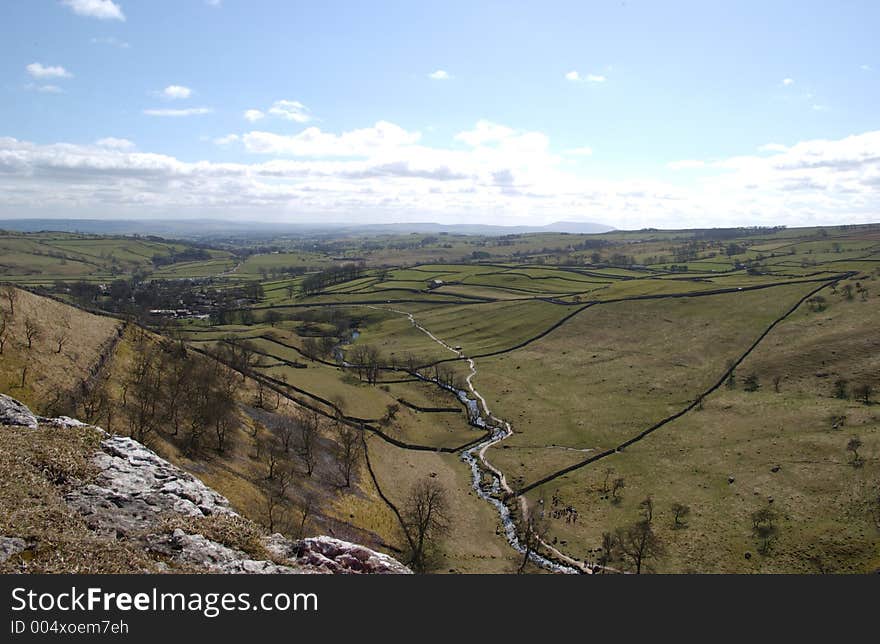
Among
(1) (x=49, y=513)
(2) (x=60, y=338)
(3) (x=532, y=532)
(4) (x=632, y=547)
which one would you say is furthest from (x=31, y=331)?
(4) (x=632, y=547)

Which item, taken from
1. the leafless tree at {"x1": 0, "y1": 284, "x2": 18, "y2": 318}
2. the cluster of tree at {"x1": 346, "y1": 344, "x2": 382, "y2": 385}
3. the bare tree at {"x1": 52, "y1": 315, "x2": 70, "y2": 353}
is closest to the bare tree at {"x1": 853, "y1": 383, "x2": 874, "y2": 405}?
the cluster of tree at {"x1": 346, "y1": 344, "x2": 382, "y2": 385}

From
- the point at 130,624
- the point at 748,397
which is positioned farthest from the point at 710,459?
the point at 130,624

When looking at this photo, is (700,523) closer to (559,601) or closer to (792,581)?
(792,581)

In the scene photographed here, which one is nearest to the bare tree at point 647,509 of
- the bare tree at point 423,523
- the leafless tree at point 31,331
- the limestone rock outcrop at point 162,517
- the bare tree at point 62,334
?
the bare tree at point 423,523

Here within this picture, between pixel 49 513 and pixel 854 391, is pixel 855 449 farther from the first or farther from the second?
pixel 49 513

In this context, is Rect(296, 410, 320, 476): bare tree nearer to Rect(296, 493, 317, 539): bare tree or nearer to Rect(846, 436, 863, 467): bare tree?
Rect(296, 493, 317, 539): bare tree

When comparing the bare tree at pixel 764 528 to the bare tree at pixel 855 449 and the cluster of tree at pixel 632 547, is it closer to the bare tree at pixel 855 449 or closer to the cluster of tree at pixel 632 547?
the cluster of tree at pixel 632 547

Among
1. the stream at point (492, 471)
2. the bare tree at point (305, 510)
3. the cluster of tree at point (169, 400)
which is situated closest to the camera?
the bare tree at point (305, 510)
